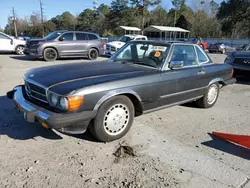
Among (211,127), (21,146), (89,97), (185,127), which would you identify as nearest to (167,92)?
(185,127)

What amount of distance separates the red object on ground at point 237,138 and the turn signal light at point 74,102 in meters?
2.51

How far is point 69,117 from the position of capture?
315cm

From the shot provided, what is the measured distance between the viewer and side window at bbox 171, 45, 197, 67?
4659mm

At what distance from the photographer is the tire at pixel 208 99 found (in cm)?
555

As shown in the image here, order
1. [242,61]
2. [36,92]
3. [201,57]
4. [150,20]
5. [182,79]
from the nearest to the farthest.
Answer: [36,92] < [182,79] < [201,57] < [242,61] < [150,20]

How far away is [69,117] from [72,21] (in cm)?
8432

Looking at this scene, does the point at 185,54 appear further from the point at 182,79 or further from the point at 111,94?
the point at 111,94

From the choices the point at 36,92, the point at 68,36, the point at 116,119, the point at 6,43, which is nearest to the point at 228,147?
the point at 116,119

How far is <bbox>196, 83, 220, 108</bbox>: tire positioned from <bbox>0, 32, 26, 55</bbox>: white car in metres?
14.1

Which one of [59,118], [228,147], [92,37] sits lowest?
[228,147]

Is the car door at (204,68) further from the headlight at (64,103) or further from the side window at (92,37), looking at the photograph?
the side window at (92,37)

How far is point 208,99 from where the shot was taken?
5.70 meters

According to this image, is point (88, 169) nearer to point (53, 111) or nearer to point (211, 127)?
point (53, 111)

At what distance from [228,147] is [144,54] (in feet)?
7.44
